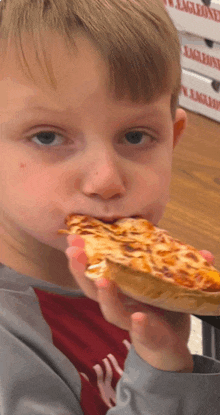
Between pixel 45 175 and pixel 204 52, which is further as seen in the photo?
pixel 204 52

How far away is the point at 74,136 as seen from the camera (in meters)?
0.61

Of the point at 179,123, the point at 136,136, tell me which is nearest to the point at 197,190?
the point at 179,123

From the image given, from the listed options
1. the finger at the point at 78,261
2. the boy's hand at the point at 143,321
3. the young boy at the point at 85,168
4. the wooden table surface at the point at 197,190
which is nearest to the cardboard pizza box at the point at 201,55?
the wooden table surface at the point at 197,190

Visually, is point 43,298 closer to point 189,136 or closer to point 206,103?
point 189,136

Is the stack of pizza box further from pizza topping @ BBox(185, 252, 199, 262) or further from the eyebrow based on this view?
pizza topping @ BBox(185, 252, 199, 262)

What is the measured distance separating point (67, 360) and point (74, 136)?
31 cm

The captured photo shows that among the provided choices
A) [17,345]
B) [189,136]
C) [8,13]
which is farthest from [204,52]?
[17,345]

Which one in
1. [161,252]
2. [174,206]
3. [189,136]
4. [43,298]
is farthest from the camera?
[189,136]

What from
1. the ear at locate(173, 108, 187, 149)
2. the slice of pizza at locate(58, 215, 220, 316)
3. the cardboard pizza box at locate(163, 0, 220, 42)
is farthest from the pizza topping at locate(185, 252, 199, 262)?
the cardboard pizza box at locate(163, 0, 220, 42)

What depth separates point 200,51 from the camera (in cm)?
192

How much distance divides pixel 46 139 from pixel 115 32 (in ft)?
0.52

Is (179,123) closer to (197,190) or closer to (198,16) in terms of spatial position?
(197,190)

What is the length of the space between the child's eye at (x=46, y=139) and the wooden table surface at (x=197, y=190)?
826mm

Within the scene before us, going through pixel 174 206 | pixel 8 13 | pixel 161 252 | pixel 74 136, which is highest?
pixel 8 13
